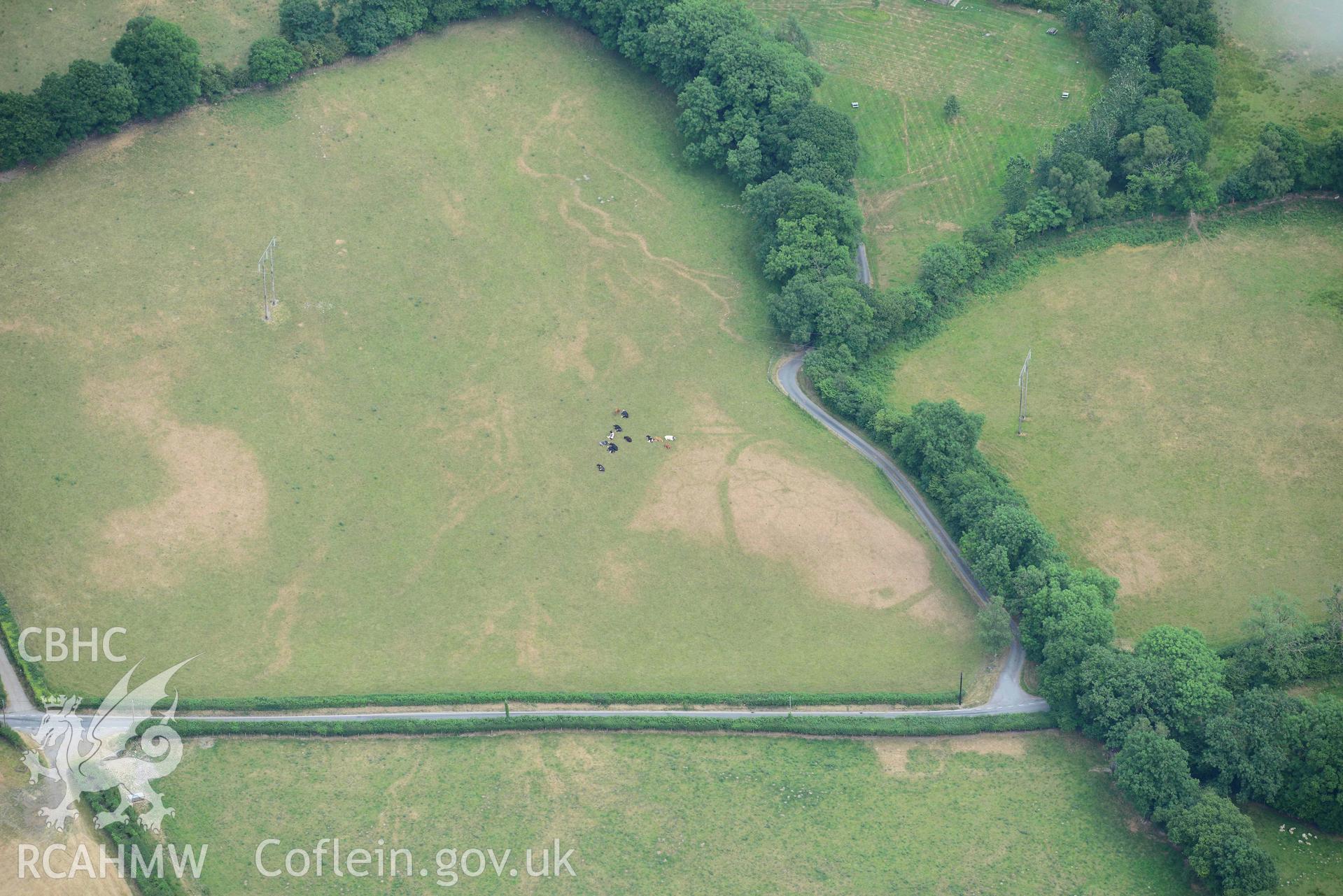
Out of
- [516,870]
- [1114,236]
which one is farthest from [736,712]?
[1114,236]

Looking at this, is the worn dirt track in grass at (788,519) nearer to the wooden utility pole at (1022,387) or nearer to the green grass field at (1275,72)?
the wooden utility pole at (1022,387)

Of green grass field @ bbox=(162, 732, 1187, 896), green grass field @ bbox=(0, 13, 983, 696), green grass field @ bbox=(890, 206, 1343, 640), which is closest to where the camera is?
green grass field @ bbox=(162, 732, 1187, 896)

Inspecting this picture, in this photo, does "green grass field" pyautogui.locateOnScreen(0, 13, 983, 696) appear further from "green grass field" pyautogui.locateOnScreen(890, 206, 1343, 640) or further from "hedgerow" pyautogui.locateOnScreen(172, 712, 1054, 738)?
"green grass field" pyautogui.locateOnScreen(890, 206, 1343, 640)

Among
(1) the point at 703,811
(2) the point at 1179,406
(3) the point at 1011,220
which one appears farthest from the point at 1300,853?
(3) the point at 1011,220

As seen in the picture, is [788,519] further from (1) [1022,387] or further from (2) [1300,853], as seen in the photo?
(2) [1300,853]

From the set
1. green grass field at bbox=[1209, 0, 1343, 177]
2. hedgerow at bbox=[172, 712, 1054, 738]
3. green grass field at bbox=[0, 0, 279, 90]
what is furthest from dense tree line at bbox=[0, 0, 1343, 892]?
hedgerow at bbox=[172, 712, 1054, 738]
